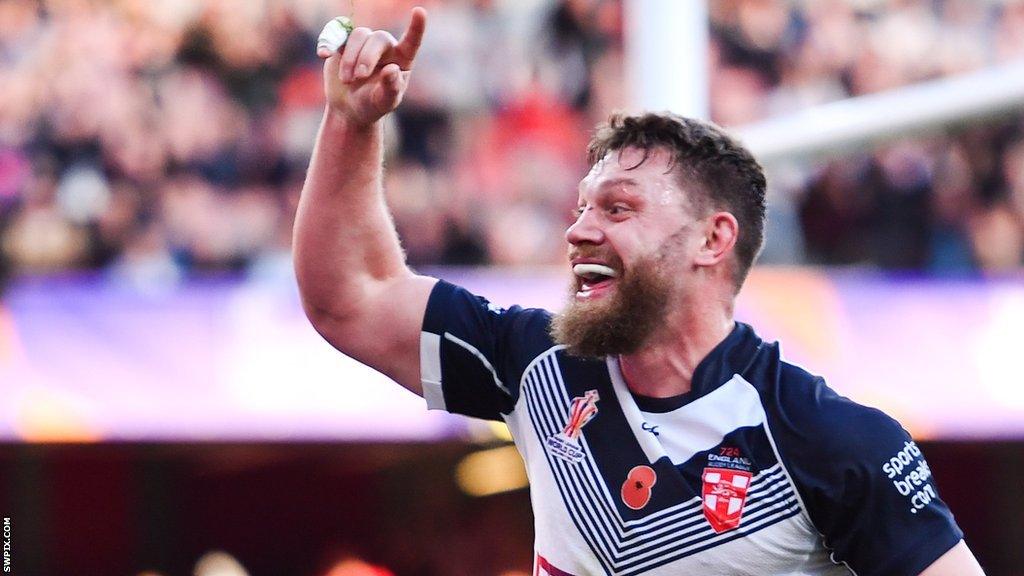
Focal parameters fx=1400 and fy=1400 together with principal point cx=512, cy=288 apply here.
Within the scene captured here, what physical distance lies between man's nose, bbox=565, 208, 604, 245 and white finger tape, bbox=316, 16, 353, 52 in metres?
0.68

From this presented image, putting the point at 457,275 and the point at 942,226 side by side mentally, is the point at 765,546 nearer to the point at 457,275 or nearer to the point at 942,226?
the point at 457,275

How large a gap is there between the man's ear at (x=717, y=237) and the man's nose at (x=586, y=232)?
0.26 meters

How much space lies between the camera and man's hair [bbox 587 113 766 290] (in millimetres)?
3350

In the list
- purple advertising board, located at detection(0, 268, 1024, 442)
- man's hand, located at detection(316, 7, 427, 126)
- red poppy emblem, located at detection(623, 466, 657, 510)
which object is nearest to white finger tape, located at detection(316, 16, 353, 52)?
man's hand, located at detection(316, 7, 427, 126)

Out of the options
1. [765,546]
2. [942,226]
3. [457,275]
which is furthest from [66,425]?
[942,226]

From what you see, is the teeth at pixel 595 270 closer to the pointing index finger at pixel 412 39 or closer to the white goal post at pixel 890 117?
the pointing index finger at pixel 412 39

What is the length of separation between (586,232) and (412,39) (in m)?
0.60

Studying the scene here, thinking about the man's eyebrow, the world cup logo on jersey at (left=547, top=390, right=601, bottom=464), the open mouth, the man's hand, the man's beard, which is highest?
the man's hand

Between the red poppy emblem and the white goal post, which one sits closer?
the red poppy emblem

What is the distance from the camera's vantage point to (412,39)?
10.1 ft

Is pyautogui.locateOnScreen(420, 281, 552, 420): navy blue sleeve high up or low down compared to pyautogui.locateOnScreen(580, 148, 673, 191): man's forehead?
down

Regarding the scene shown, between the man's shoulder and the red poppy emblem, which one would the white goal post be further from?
the red poppy emblem

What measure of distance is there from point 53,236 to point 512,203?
8.71 ft

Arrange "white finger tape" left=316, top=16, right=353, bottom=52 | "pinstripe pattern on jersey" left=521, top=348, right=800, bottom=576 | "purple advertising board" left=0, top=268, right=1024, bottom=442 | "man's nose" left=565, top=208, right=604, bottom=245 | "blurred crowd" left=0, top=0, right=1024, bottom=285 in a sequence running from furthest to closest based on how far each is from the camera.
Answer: "blurred crowd" left=0, top=0, right=1024, bottom=285 → "purple advertising board" left=0, top=268, right=1024, bottom=442 → "man's nose" left=565, top=208, right=604, bottom=245 → "white finger tape" left=316, top=16, right=353, bottom=52 → "pinstripe pattern on jersey" left=521, top=348, right=800, bottom=576
